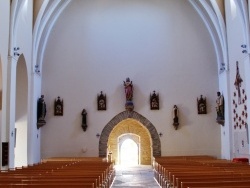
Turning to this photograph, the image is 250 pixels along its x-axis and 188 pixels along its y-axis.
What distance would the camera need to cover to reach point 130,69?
798 inches

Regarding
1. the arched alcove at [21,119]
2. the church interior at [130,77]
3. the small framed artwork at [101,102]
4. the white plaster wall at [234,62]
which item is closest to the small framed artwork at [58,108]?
the church interior at [130,77]

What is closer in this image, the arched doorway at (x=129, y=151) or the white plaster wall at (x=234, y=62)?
the white plaster wall at (x=234, y=62)

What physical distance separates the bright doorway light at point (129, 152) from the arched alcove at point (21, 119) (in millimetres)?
7923

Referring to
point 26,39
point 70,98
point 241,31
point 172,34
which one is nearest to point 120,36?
point 172,34

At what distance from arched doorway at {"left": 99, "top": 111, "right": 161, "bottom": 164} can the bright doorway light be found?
4.57 ft

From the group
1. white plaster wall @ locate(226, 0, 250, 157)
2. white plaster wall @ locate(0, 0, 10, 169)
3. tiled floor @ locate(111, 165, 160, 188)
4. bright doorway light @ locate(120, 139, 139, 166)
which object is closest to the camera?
tiled floor @ locate(111, 165, 160, 188)

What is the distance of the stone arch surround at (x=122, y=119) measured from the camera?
19.9 metres

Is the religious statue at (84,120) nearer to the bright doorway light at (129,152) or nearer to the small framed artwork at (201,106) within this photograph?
the bright doorway light at (129,152)

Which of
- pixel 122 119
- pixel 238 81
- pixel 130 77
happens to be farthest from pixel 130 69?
pixel 238 81

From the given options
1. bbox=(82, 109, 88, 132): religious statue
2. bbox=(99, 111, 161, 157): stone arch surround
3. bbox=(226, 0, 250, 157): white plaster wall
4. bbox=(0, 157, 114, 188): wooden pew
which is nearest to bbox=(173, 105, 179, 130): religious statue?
bbox=(99, 111, 161, 157): stone arch surround

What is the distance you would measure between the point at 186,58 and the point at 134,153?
7.16 metres

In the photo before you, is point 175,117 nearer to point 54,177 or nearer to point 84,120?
point 84,120

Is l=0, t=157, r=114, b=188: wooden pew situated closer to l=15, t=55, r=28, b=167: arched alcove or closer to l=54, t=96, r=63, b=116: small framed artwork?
l=15, t=55, r=28, b=167: arched alcove

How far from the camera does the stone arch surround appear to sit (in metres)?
19.9
